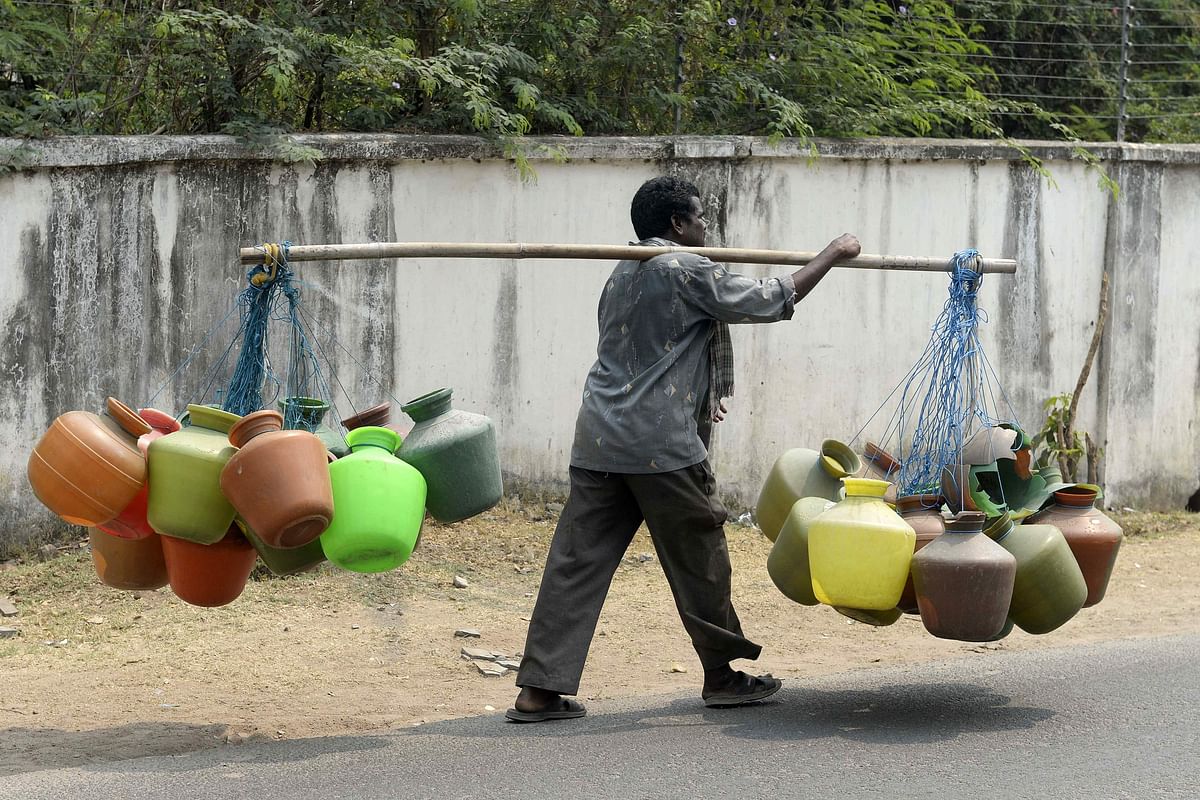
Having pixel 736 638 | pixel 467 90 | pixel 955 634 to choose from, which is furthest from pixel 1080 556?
pixel 467 90

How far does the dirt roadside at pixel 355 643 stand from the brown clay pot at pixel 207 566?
50 centimetres

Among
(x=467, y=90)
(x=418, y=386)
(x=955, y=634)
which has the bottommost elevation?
(x=955, y=634)

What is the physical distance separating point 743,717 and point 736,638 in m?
0.24

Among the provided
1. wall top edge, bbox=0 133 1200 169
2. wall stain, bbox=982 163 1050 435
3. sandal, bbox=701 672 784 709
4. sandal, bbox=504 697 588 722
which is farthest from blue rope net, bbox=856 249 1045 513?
wall stain, bbox=982 163 1050 435

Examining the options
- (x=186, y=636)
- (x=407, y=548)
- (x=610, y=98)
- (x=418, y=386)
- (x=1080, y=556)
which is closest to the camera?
(x=407, y=548)

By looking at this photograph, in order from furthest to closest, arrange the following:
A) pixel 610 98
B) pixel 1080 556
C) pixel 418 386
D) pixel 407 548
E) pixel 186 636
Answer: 1. pixel 610 98
2. pixel 418 386
3. pixel 186 636
4. pixel 1080 556
5. pixel 407 548

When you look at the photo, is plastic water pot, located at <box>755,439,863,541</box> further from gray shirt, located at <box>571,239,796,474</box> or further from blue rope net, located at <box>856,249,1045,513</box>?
gray shirt, located at <box>571,239,796,474</box>

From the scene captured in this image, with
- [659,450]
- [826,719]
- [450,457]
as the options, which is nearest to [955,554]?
[826,719]

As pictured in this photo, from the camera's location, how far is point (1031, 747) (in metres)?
4.03

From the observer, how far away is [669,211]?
4.39 meters

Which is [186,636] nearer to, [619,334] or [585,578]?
[585,578]

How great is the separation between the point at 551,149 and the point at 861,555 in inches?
143

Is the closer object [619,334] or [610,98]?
[619,334]

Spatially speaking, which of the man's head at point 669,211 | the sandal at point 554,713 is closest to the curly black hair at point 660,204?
the man's head at point 669,211
